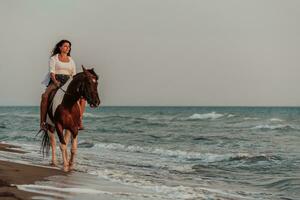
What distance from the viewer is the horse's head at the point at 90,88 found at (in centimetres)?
859

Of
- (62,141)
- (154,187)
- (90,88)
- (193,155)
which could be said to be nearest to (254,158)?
(193,155)

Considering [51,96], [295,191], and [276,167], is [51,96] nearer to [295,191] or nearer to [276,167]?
[295,191]

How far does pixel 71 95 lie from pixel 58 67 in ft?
2.65

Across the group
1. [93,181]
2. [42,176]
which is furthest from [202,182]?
[42,176]

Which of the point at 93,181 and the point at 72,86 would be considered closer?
the point at 93,181

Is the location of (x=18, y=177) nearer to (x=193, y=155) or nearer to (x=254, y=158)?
(x=254, y=158)

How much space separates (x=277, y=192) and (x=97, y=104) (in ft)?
12.7

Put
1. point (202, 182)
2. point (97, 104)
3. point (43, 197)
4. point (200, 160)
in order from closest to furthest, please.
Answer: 1. point (43, 197)
2. point (97, 104)
3. point (202, 182)
4. point (200, 160)

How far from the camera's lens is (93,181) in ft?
26.1

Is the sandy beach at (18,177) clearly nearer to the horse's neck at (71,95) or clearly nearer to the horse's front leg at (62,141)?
the horse's front leg at (62,141)

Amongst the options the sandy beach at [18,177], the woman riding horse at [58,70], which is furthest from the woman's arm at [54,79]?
the sandy beach at [18,177]

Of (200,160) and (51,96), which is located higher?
(51,96)

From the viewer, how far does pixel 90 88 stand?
8.60 metres

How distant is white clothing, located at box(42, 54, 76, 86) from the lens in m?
9.27
